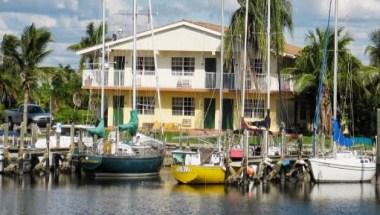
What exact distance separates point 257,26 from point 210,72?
17.3 ft

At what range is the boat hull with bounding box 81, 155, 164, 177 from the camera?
57.6 m

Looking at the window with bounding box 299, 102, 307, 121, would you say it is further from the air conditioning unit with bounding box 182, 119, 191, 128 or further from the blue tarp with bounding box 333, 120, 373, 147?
the blue tarp with bounding box 333, 120, 373, 147

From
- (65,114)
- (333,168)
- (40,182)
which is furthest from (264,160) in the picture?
(65,114)

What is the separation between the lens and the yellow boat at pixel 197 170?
55.8 meters

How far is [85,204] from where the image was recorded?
49250 mm

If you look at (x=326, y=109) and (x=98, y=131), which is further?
(x=326, y=109)

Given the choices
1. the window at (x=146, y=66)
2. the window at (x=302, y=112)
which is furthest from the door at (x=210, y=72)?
the window at (x=302, y=112)

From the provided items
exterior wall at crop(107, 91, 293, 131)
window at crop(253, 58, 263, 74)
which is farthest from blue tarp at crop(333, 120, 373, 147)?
exterior wall at crop(107, 91, 293, 131)

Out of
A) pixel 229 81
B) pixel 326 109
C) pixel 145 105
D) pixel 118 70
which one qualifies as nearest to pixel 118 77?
pixel 118 70

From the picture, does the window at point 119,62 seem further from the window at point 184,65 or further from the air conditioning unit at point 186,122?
the air conditioning unit at point 186,122

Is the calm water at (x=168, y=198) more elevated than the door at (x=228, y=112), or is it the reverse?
the door at (x=228, y=112)

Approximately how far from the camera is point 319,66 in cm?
7219

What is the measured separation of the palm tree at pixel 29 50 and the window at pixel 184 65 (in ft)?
28.7

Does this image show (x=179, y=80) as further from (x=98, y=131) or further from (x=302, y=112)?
(x=98, y=131)
